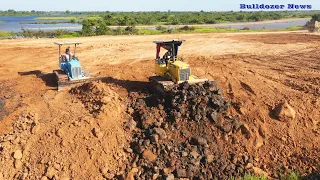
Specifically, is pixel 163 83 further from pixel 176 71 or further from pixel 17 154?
pixel 17 154

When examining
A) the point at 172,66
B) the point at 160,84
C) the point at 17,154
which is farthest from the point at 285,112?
the point at 17,154

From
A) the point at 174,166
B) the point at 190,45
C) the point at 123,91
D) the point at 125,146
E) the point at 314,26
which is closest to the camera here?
the point at 174,166

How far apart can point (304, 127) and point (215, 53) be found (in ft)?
36.6

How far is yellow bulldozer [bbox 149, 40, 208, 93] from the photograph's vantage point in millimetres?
11508

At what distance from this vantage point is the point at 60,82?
1299 cm

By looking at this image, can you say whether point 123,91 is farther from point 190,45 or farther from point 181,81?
point 190,45

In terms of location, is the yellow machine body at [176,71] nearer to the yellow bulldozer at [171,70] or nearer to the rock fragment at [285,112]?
the yellow bulldozer at [171,70]

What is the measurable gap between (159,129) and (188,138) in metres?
0.88

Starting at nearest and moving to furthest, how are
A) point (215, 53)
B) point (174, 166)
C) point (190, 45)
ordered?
point (174, 166) → point (215, 53) → point (190, 45)

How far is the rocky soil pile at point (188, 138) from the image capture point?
9188 mm

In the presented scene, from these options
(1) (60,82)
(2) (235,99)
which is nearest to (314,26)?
(2) (235,99)

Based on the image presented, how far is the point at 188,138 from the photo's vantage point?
1001cm

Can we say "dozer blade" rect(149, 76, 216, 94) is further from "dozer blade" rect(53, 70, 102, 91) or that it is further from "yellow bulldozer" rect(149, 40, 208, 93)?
"dozer blade" rect(53, 70, 102, 91)

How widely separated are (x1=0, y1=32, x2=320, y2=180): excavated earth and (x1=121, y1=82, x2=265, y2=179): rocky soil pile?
3 cm
